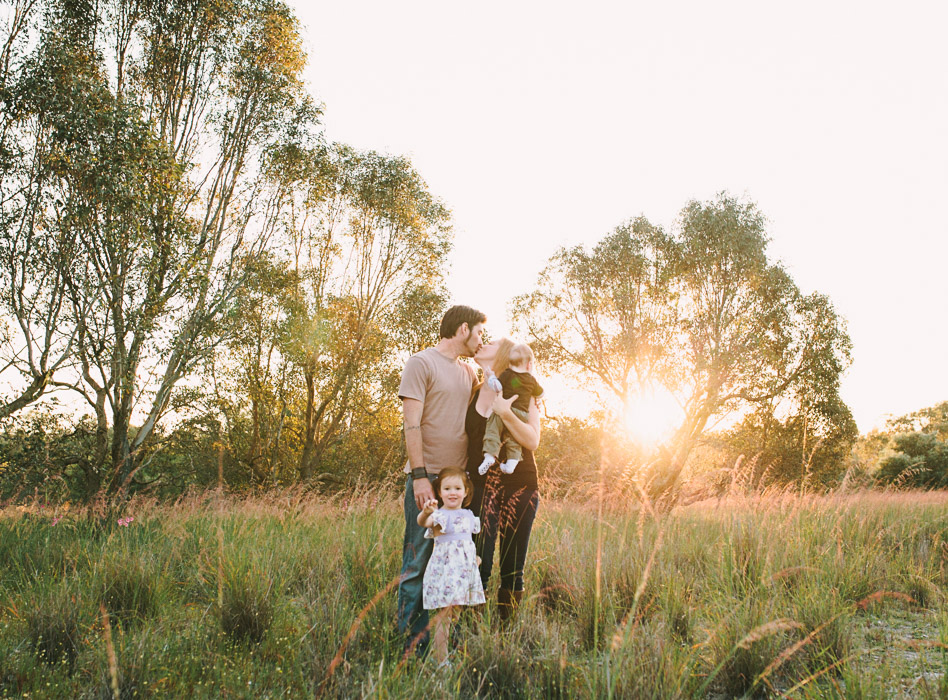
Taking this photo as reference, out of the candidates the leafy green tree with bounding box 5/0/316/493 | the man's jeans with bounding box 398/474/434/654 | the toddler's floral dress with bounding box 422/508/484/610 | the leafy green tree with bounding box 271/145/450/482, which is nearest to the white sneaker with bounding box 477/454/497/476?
the toddler's floral dress with bounding box 422/508/484/610

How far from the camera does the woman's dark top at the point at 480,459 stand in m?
3.32

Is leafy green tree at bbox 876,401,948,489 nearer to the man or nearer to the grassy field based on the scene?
the grassy field

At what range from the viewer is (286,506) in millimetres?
6844

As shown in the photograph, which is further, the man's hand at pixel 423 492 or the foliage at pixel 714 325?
the foliage at pixel 714 325

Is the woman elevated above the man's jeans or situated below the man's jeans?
above

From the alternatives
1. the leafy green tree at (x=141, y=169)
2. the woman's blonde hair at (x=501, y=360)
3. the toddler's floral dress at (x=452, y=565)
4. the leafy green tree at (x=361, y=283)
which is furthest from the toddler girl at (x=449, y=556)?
the leafy green tree at (x=361, y=283)

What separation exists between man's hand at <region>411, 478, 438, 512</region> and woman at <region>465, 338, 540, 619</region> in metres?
0.39

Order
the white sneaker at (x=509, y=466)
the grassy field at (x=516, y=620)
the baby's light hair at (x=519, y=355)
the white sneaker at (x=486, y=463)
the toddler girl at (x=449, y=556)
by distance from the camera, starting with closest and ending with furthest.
Answer: the grassy field at (x=516, y=620), the toddler girl at (x=449, y=556), the white sneaker at (x=486, y=463), the white sneaker at (x=509, y=466), the baby's light hair at (x=519, y=355)

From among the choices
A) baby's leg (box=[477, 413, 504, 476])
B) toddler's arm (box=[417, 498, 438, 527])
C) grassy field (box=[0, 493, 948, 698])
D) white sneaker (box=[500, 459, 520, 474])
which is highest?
baby's leg (box=[477, 413, 504, 476])

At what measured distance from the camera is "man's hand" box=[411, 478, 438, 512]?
2.99m

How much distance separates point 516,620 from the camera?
10.3ft

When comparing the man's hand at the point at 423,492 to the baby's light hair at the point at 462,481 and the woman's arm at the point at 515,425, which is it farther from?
the woman's arm at the point at 515,425

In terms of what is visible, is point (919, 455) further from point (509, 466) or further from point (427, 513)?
point (427, 513)

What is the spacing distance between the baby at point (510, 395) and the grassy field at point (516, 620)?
2.40ft
